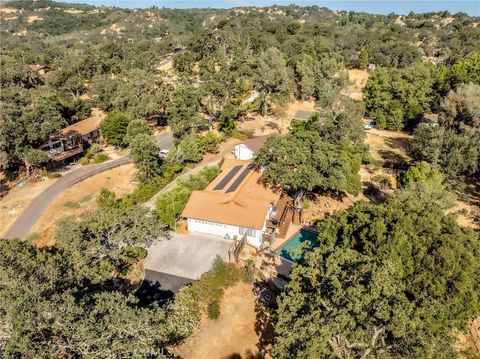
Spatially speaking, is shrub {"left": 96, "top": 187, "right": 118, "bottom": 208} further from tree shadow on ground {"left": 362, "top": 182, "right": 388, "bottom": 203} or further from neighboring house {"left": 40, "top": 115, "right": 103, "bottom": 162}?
tree shadow on ground {"left": 362, "top": 182, "right": 388, "bottom": 203}

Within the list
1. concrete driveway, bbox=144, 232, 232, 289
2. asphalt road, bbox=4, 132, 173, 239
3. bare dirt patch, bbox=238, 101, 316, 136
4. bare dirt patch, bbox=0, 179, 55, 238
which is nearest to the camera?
concrete driveway, bbox=144, 232, 232, 289

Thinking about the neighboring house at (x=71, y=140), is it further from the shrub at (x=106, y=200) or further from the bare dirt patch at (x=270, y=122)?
the bare dirt patch at (x=270, y=122)

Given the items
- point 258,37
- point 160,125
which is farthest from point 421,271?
point 258,37

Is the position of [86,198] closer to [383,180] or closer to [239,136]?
[239,136]

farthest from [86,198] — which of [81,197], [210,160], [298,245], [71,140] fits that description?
[298,245]

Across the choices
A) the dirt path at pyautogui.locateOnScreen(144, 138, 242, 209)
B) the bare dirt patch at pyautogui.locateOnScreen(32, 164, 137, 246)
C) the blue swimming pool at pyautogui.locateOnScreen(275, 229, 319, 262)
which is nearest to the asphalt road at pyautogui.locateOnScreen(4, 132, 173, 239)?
the bare dirt patch at pyautogui.locateOnScreen(32, 164, 137, 246)

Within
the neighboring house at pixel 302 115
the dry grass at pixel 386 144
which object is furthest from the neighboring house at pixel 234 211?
the neighboring house at pixel 302 115
